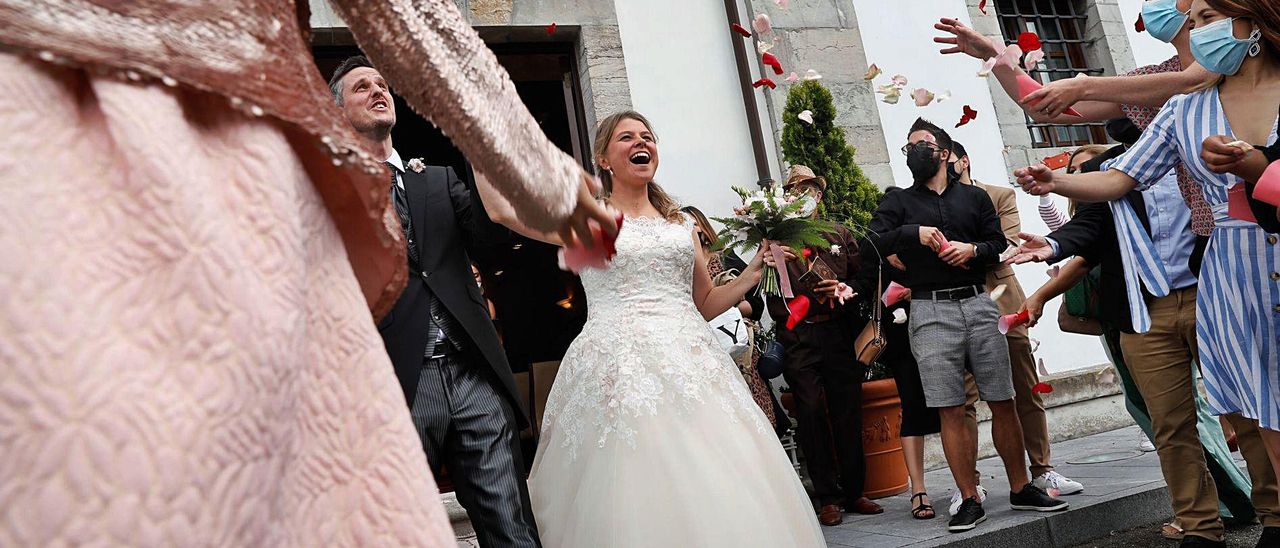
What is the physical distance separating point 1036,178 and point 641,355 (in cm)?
177

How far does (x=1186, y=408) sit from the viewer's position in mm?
4383

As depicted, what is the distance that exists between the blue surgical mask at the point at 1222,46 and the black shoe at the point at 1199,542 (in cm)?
204

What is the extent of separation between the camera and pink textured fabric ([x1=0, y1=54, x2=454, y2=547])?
32.2 inches

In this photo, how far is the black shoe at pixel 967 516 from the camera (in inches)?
193

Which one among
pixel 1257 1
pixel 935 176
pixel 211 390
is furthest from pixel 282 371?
pixel 935 176

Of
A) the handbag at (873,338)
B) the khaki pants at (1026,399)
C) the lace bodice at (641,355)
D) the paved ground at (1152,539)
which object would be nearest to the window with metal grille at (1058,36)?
the khaki pants at (1026,399)

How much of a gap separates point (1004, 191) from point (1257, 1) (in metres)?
3.41

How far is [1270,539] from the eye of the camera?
3953 mm

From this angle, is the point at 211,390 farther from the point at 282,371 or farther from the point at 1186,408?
the point at 1186,408

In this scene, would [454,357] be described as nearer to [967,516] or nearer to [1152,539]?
[967,516]

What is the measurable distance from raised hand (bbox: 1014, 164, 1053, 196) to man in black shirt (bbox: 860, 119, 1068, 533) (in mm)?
1485

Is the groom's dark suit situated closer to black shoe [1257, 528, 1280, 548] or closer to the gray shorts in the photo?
the gray shorts

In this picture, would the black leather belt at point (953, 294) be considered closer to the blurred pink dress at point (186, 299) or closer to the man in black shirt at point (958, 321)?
the man in black shirt at point (958, 321)

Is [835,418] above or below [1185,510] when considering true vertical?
above
